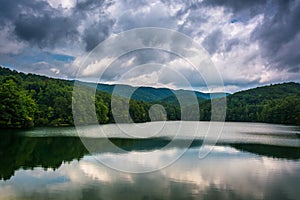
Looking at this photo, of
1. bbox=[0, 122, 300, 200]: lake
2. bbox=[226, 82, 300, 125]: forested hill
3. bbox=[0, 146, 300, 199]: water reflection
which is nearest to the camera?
bbox=[0, 146, 300, 199]: water reflection

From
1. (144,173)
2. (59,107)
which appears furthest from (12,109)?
(144,173)

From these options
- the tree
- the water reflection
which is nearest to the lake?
the water reflection

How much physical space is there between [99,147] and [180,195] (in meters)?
14.5

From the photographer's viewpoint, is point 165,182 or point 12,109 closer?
point 165,182

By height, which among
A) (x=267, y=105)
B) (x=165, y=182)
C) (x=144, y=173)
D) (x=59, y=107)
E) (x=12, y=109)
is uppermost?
(x=267, y=105)

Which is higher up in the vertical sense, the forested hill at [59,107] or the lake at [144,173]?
the forested hill at [59,107]

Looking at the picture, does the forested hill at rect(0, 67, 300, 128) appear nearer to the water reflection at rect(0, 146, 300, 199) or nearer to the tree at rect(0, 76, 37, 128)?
the tree at rect(0, 76, 37, 128)

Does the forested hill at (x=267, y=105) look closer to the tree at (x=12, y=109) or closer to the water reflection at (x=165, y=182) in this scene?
the tree at (x=12, y=109)

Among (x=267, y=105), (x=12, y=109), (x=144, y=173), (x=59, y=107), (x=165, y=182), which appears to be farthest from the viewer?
(x=267, y=105)

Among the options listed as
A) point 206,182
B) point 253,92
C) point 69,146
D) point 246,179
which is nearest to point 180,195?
point 206,182

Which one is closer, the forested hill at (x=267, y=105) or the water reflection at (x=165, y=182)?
the water reflection at (x=165, y=182)

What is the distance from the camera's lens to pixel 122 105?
80188 mm

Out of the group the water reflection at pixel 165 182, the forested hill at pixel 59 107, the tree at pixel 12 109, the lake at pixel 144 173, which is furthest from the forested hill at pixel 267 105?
the water reflection at pixel 165 182

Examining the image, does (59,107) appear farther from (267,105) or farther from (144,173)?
(267,105)
